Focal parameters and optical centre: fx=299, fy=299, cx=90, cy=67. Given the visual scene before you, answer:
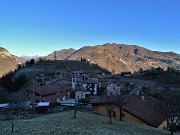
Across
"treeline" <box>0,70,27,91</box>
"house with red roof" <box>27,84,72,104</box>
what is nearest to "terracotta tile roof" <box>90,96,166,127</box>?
"house with red roof" <box>27,84,72,104</box>

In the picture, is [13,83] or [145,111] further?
[13,83]

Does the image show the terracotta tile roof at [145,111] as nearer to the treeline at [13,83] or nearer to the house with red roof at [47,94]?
the house with red roof at [47,94]

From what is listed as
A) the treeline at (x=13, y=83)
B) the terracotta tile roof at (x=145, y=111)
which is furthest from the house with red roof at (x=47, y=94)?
the treeline at (x=13, y=83)

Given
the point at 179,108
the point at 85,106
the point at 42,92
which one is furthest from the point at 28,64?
the point at 179,108

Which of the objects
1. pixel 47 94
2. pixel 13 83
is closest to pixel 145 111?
pixel 47 94

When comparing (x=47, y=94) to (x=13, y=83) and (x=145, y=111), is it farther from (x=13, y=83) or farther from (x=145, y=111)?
(x=13, y=83)

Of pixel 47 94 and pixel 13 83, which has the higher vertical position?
pixel 13 83

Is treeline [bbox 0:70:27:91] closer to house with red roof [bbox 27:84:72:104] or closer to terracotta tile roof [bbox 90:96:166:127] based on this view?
house with red roof [bbox 27:84:72:104]

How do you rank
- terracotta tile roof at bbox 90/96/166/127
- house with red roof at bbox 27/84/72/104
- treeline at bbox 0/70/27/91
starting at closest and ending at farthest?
terracotta tile roof at bbox 90/96/166/127 < house with red roof at bbox 27/84/72/104 < treeline at bbox 0/70/27/91

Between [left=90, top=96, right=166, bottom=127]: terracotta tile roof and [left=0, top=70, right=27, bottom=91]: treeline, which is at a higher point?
[left=0, top=70, right=27, bottom=91]: treeline

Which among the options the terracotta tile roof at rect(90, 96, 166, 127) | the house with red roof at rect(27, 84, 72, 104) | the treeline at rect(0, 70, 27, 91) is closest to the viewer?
the terracotta tile roof at rect(90, 96, 166, 127)

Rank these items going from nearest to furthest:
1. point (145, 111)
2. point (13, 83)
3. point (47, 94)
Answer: point (145, 111) → point (47, 94) → point (13, 83)

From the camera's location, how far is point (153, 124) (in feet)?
152

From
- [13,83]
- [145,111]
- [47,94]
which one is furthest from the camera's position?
[13,83]
